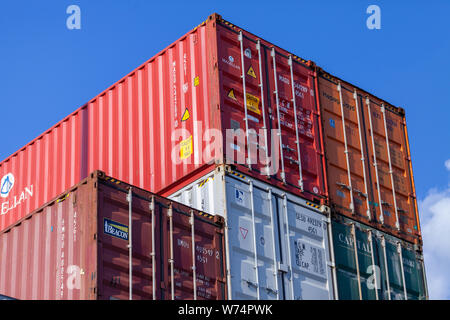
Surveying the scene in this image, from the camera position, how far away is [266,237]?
17953 millimetres

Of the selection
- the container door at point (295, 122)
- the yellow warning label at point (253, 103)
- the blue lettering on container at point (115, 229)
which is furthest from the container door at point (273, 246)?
the blue lettering on container at point (115, 229)

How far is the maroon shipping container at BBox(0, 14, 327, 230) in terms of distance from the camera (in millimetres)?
18656

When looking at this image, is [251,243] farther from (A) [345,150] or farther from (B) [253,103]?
(A) [345,150]

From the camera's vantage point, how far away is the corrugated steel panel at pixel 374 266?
19.1 m

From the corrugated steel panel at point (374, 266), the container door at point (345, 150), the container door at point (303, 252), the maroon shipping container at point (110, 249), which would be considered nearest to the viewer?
the maroon shipping container at point (110, 249)

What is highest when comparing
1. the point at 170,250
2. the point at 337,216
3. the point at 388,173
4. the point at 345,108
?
the point at 345,108

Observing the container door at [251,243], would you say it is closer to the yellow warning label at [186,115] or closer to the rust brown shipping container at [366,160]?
the yellow warning label at [186,115]

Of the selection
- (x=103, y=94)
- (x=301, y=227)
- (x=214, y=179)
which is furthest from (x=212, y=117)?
(x=103, y=94)

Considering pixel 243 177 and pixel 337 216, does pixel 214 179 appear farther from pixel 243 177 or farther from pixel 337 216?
pixel 337 216

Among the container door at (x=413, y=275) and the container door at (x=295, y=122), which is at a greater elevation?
the container door at (x=295, y=122)

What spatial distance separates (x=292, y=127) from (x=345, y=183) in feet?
5.93

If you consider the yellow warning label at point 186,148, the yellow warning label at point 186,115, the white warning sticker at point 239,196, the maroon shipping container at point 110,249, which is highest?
the yellow warning label at point 186,115

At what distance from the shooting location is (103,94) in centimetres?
2184

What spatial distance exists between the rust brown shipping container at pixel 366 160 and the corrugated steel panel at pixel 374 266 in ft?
1.11
